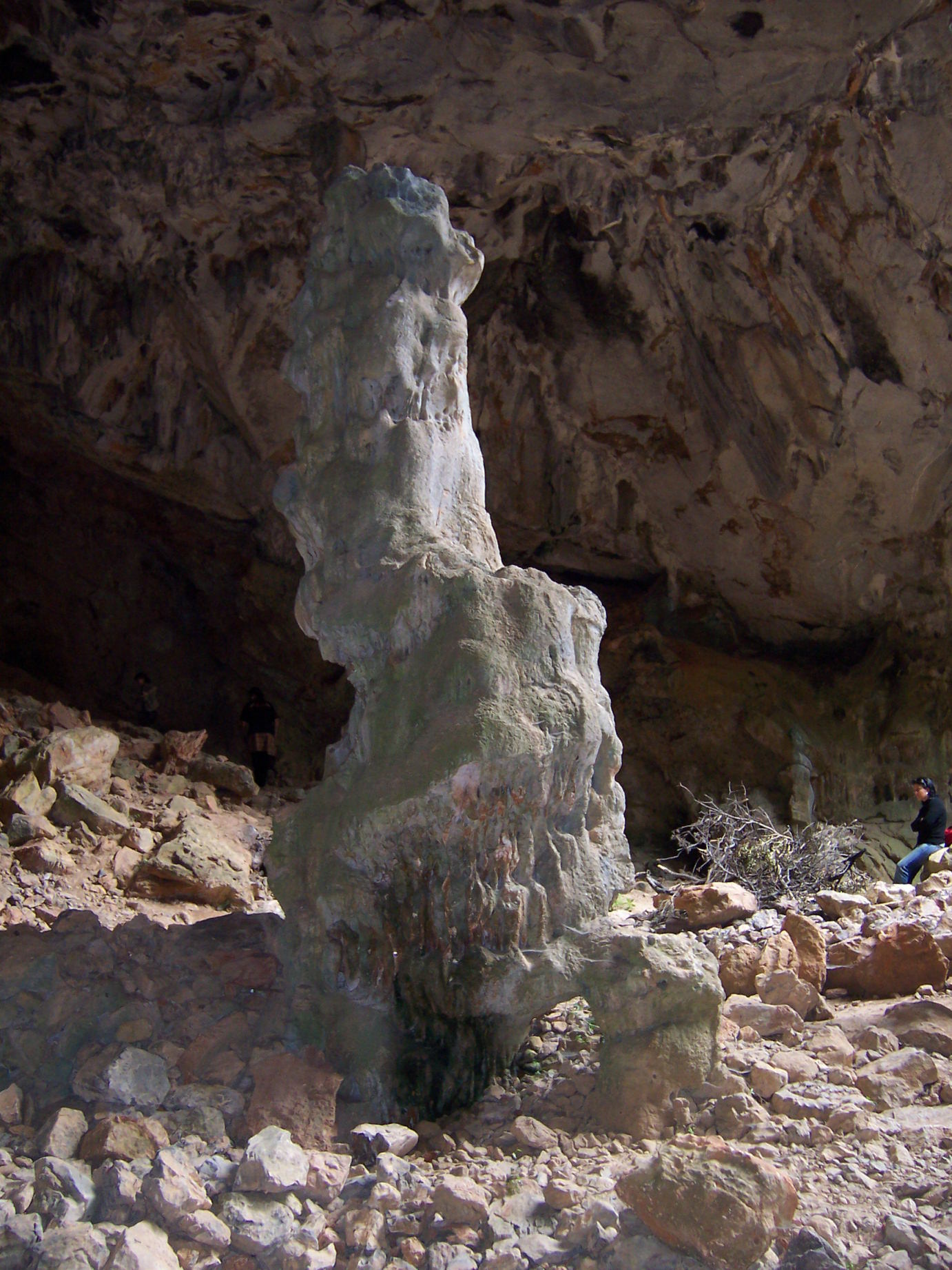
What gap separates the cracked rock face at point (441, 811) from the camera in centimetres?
298

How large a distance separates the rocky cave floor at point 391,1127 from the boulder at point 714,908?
0.24 meters

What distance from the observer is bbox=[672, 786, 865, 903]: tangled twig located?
566 cm

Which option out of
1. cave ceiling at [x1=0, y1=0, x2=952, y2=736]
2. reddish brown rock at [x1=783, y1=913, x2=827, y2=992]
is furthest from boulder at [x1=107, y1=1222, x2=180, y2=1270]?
cave ceiling at [x1=0, y1=0, x2=952, y2=736]

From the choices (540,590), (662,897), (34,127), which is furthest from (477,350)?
(540,590)

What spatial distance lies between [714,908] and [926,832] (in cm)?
223

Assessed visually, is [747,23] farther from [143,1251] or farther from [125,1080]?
[143,1251]

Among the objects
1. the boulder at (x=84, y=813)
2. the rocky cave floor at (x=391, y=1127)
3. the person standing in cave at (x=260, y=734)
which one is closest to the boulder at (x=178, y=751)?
Result: the person standing in cave at (x=260, y=734)

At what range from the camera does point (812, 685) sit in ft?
27.2

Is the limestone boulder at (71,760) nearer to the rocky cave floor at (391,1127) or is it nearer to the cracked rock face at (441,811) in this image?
the rocky cave floor at (391,1127)

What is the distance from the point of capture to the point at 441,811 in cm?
296

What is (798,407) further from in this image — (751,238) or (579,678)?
(579,678)

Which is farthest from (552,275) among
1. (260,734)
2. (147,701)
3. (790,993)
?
(790,993)

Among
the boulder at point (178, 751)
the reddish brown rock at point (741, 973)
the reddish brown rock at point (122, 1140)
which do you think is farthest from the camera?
the boulder at point (178, 751)

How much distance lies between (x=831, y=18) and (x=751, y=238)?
133 cm
